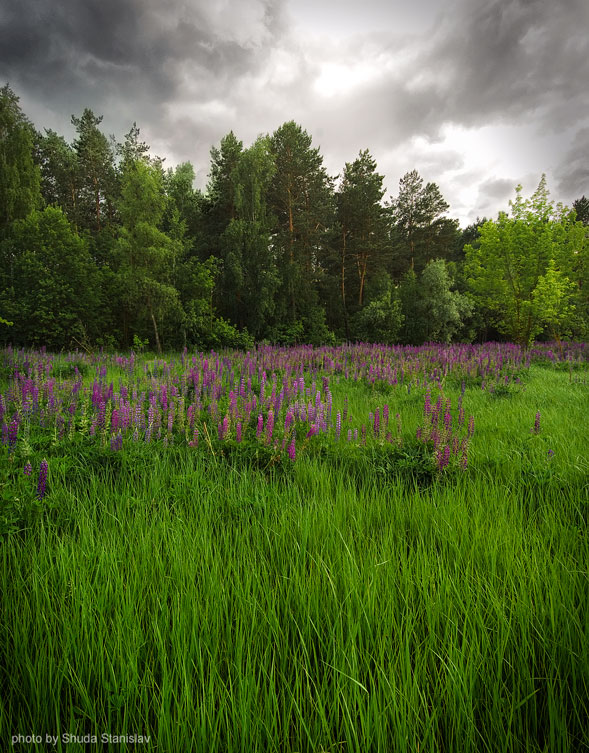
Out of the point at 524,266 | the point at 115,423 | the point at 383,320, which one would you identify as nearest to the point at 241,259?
the point at 383,320

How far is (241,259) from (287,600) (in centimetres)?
1974

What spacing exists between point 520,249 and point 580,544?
16.6 meters

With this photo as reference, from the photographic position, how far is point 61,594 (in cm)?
164

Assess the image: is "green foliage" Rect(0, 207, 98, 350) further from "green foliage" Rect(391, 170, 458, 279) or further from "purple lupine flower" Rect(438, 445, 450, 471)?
"green foliage" Rect(391, 170, 458, 279)

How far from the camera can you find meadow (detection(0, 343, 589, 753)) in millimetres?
1143

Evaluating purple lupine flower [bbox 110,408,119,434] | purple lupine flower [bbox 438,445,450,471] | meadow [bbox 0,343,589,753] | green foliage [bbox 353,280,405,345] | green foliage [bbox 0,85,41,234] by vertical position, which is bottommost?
meadow [bbox 0,343,589,753]

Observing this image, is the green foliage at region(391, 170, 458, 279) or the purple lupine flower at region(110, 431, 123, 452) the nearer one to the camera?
the purple lupine flower at region(110, 431, 123, 452)

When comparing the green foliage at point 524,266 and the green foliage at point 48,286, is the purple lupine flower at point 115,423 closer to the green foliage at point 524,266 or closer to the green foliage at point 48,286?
the green foliage at point 48,286

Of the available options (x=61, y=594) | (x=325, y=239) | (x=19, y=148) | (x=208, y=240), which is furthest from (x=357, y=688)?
(x=19, y=148)

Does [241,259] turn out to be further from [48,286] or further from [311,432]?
[311,432]

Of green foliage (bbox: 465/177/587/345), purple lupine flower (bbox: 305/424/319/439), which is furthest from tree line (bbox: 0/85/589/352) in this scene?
purple lupine flower (bbox: 305/424/319/439)

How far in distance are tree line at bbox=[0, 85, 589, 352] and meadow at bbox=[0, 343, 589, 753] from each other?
11717 millimetres

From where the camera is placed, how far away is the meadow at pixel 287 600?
1.14m

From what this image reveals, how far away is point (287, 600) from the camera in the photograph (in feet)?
5.30
